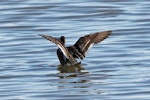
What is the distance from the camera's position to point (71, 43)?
47.4ft

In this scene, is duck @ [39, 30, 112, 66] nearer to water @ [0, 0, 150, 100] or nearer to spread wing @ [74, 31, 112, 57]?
spread wing @ [74, 31, 112, 57]

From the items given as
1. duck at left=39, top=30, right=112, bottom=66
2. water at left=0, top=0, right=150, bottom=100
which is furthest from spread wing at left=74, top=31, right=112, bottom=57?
water at left=0, top=0, right=150, bottom=100

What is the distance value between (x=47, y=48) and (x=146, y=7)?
4309 mm

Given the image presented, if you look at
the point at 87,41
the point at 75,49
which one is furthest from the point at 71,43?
the point at 75,49

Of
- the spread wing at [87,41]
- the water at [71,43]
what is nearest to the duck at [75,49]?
the spread wing at [87,41]

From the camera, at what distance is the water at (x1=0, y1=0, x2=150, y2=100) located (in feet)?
35.4

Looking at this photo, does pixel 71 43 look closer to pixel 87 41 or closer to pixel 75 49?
pixel 87 41

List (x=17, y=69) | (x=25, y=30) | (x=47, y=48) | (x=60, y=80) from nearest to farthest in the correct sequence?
(x=60, y=80) → (x=17, y=69) → (x=47, y=48) → (x=25, y=30)

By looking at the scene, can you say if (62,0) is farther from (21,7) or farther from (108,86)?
(108,86)

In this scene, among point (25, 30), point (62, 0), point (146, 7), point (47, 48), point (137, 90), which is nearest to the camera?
point (137, 90)

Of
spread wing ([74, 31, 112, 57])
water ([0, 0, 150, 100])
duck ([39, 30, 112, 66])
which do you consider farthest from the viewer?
spread wing ([74, 31, 112, 57])

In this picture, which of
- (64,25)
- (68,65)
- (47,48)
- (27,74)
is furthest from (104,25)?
(27,74)

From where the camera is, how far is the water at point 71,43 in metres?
10.8

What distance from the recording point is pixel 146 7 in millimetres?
17844
